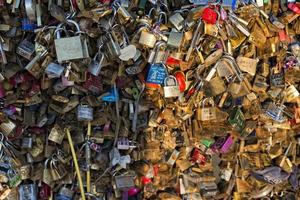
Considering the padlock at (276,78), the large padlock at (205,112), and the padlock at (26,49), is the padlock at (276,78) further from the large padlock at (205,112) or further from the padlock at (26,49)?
the padlock at (26,49)

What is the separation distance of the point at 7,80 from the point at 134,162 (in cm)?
67

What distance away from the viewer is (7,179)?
83.0 inches

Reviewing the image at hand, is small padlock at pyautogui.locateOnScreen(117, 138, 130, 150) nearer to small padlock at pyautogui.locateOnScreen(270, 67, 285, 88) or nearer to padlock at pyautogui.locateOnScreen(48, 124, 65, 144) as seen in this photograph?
padlock at pyautogui.locateOnScreen(48, 124, 65, 144)

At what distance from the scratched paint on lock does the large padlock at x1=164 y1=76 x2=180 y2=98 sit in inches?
0.9

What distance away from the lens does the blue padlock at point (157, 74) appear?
211cm

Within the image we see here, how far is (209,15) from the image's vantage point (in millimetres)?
2086

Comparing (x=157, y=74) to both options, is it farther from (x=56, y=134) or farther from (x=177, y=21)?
(x=56, y=134)

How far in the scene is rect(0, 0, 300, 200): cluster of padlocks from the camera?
2000 mm

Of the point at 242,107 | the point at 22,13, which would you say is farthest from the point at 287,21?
the point at 22,13

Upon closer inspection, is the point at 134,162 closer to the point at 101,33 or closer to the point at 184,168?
the point at 184,168

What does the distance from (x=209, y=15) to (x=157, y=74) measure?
0.33m

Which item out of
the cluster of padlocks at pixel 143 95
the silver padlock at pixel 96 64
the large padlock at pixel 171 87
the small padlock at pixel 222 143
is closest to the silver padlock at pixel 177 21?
the cluster of padlocks at pixel 143 95

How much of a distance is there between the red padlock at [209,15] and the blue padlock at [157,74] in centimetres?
27

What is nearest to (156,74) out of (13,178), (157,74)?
(157,74)
